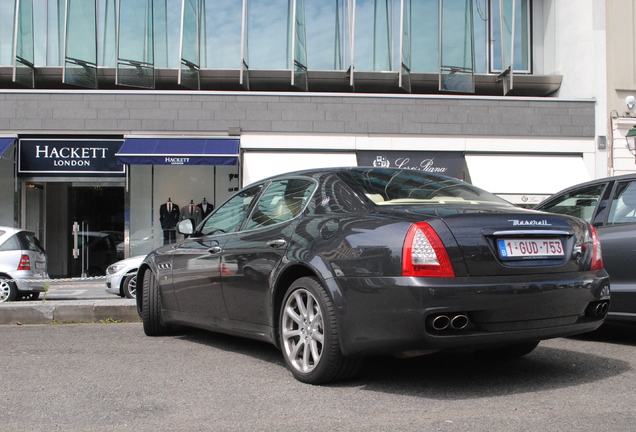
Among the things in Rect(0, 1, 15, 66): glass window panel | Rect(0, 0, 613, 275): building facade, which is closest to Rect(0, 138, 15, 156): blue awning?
Rect(0, 0, 613, 275): building facade

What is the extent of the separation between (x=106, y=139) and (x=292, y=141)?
4818mm

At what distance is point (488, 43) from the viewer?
19234 mm

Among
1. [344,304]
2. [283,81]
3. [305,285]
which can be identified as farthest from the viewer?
[283,81]

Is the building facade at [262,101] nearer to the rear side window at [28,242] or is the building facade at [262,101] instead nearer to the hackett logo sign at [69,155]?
the hackett logo sign at [69,155]

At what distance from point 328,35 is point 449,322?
1651 cm

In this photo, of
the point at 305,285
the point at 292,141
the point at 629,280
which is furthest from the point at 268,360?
the point at 292,141

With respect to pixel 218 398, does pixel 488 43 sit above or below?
above

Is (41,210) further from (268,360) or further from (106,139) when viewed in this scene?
(268,360)

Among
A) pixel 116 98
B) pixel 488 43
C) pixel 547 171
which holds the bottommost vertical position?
pixel 547 171

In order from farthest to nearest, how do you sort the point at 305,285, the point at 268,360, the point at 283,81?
the point at 283,81, the point at 268,360, the point at 305,285

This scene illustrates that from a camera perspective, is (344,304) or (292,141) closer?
(344,304)

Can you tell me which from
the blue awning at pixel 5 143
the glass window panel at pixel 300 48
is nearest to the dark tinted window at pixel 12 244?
the blue awning at pixel 5 143

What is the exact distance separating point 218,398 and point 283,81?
51.5 feet

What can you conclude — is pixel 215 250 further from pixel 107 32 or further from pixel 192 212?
pixel 107 32
